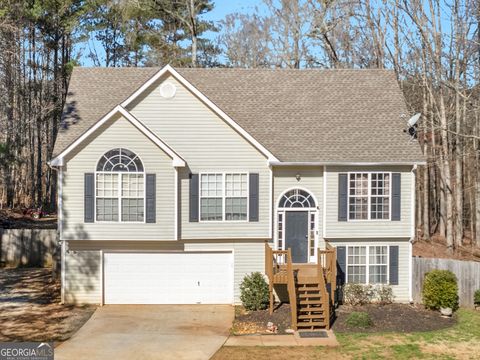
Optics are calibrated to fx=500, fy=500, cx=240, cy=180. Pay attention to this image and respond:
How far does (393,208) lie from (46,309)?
42.0 feet

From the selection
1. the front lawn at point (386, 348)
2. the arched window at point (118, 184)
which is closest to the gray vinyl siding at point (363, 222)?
the front lawn at point (386, 348)

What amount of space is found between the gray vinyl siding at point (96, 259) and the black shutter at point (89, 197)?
1183 millimetres

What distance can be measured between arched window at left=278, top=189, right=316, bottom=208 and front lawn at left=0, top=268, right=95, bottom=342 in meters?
7.90

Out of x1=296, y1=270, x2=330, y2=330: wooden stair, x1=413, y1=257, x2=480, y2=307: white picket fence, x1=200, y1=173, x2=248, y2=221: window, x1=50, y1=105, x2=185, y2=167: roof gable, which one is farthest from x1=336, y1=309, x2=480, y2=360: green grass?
x1=50, y1=105, x2=185, y2=167: roof gable

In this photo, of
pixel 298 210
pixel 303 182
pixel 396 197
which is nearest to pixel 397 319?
pixel 396 197

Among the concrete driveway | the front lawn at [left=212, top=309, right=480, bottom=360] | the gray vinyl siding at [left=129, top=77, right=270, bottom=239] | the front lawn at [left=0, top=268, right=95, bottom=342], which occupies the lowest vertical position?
the front lawn at [left=212, top=309, right=480, bottom=360]

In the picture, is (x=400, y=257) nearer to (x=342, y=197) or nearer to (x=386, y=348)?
(x=342, y=197)

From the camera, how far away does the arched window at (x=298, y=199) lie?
18.6 meters

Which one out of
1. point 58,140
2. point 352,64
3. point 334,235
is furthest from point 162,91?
point 352,64

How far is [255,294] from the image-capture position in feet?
56.9

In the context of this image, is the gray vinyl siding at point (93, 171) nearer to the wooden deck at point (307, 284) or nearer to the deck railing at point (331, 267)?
the wooden deck at point (307, 284)

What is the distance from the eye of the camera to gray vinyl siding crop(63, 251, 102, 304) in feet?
58.7

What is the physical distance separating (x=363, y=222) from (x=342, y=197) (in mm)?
1207

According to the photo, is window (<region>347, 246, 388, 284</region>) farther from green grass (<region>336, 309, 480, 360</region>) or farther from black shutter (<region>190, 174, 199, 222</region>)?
black shutter (<region>190, 174, 199, 222</region>)
